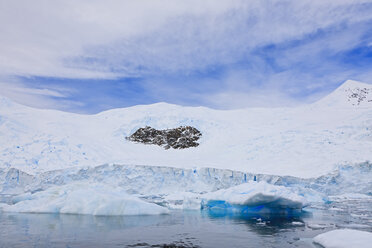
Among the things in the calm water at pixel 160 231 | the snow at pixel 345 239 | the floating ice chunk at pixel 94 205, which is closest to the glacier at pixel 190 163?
the floating ice chunk at pixel 94 205

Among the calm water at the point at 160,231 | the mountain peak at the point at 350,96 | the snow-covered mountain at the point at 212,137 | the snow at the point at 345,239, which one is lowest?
the calm water at the point at 160,231

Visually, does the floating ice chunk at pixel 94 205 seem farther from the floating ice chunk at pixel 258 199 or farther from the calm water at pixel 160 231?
the floating ice chunk at pixel 258 199

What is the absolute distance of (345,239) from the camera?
20.5 feet

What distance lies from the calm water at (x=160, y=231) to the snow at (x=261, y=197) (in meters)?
1.37

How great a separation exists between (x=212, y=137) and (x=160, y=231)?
18.6 metres

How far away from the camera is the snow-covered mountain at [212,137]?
19.1 m

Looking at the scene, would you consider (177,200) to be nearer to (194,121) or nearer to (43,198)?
(43,198)

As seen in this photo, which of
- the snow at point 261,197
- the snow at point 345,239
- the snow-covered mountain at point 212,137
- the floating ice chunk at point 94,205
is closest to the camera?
the snow at point 345,239

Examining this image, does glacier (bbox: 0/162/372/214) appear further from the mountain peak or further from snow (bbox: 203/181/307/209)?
the mountain peak

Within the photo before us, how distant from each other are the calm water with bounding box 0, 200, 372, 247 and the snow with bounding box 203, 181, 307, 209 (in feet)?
4.49

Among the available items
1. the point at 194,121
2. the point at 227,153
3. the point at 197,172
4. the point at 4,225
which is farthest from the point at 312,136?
the point at 4,225

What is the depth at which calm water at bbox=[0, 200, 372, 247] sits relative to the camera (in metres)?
6.61

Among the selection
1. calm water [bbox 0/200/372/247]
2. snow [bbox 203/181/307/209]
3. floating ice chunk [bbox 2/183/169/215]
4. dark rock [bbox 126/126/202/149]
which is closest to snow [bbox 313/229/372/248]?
calm water [bbox 0/200/372/247]

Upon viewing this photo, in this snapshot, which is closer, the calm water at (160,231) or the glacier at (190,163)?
the calm water at (160,231)
